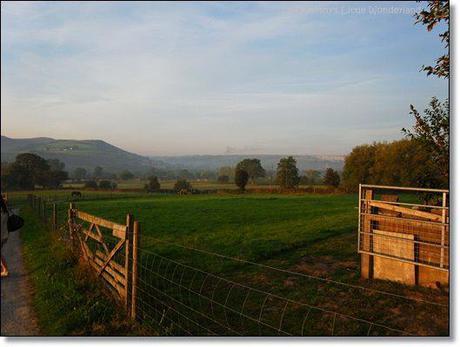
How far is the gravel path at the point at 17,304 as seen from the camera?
614cm

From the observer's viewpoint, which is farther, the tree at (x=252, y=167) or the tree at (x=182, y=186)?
the tree at (x=182, y=186)

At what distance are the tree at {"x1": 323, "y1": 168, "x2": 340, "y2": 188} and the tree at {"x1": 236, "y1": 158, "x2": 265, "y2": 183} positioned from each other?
11.9 meters

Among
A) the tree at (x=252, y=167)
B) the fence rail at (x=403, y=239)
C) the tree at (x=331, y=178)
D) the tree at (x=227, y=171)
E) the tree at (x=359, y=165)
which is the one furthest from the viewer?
the tree at (x=359, y=165)

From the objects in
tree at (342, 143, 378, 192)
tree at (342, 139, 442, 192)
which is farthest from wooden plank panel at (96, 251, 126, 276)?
tree at (342, 143, 378, 192)

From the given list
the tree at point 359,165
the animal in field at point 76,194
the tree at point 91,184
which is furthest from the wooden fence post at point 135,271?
the tree at point 91,184

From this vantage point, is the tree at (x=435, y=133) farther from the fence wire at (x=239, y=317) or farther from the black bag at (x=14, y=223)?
the black bag at (x=14, y=223)

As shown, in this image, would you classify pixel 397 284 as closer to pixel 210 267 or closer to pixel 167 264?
pixel 210 267

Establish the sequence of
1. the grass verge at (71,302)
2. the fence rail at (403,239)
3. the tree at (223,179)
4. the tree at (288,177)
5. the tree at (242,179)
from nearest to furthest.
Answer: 1. the grass verge at (71,302)
2. the fence rail at (403,239)
3. the tree at (242,179)
4. the tree at (223,179)
5. the tree at (288,177)

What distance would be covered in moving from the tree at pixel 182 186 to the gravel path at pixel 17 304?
1503 inches

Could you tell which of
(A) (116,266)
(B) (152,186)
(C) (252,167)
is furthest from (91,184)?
(A) (116,266)

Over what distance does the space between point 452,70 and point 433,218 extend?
3584 millimetres

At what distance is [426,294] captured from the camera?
788 cm

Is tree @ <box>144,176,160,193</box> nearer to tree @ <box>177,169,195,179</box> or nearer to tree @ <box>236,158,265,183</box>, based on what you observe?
tree @ <box>177,169,195,179</box>

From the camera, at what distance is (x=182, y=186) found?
51312mm
